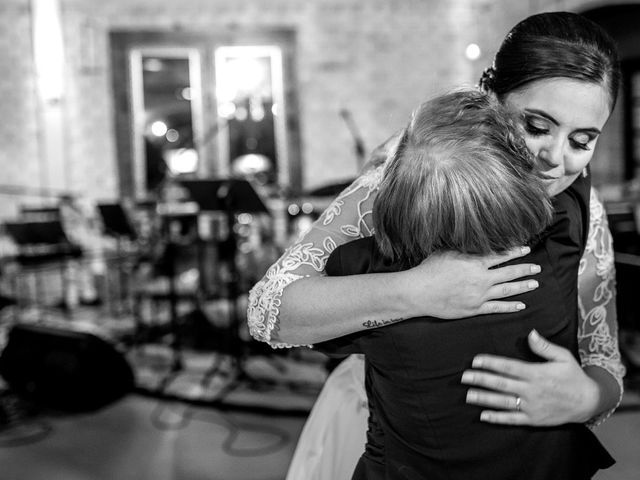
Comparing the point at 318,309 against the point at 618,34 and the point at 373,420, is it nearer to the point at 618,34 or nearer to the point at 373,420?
the point at 373,420

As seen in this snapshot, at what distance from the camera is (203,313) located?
528 cm

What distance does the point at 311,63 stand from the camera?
325 inches

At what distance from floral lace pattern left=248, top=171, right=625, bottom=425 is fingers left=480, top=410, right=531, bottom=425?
270 millimetres

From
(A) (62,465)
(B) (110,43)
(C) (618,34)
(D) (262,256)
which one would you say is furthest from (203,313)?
(C) (618,34)

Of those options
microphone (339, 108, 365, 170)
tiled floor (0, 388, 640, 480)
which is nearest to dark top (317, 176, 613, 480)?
microphone (339, 108, 365, 170)

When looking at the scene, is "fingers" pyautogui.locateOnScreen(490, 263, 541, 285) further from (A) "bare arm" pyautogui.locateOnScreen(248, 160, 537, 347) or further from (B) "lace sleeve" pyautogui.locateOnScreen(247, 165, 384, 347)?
(B) "lace sleeve" pyautogui.locateOnScreen(247, 165, 384, 347)

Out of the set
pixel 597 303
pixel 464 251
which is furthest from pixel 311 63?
pixel 464 251

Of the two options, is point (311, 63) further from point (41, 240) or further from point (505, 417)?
point (505, 417)

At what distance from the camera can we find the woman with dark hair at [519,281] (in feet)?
3.02

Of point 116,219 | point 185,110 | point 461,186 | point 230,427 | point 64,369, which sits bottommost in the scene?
point 230,427

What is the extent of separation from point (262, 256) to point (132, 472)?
2.30 meters

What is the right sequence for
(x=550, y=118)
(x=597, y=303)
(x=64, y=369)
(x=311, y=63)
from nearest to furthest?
(x=550, y=118), (x=597, y=303), (x=64, y=369), (x=311, y=63)

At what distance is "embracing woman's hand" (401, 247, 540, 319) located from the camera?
0.90 metres

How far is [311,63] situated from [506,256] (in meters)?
7.68
